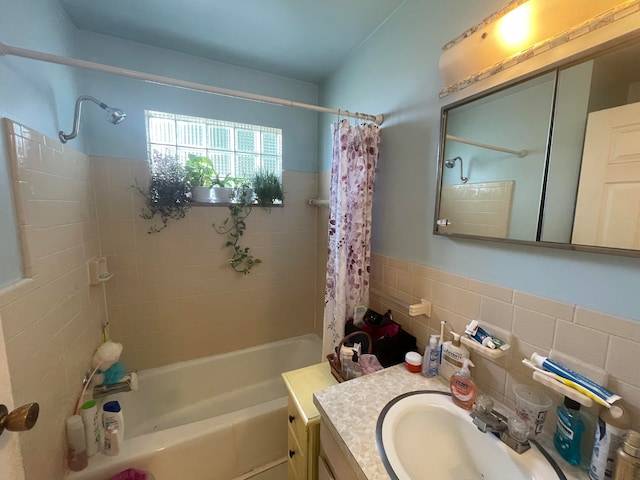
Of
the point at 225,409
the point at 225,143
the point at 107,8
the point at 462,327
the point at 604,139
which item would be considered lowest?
the point at 225,409

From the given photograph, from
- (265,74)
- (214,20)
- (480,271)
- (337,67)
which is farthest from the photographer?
(265,74)

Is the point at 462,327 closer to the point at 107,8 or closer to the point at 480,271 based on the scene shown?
the point at 480,271

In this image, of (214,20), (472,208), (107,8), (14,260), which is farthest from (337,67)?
(14,260)

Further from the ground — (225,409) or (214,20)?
(214,20)

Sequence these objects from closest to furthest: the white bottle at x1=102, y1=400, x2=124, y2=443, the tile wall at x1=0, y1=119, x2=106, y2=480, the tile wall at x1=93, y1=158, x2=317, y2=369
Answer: the tile wall at x1=0, y1=119, x2=106, y2=480, the white bottle at x1=102, y1=400, x2=124, y2=443, the tile wall at x1=93, y1=158, x2=317, y2=369

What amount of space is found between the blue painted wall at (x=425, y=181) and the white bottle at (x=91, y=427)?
5.30ft

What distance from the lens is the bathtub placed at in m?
1.24

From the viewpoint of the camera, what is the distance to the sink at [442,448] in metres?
0.68

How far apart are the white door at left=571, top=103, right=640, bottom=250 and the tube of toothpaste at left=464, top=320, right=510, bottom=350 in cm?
39

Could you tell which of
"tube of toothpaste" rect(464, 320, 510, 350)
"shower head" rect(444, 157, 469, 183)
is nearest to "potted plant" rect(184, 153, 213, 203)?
"shower head" rect(444, 157, 469, 183)

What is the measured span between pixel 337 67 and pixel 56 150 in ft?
5.63

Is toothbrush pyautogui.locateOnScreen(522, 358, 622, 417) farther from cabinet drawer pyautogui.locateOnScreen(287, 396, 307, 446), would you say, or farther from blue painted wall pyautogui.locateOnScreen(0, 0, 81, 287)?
blue painted wall pyautogui.locateOnScreen(0, 0, 81, 287)

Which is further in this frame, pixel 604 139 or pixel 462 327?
pixel 462 327

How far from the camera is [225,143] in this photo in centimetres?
194
